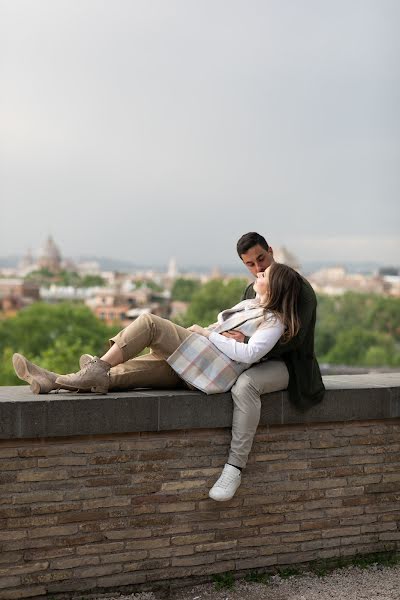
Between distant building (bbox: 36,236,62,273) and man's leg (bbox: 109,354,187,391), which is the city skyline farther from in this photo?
man's leg (bbox: 109,354,187,391)

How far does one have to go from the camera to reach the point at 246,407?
4.71 m

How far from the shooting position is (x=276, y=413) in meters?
4.92

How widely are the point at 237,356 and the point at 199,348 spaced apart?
0.20 meters

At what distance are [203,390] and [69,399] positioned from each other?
726mm

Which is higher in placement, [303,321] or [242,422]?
[303,321]

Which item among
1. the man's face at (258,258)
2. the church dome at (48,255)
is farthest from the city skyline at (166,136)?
the man's face at (258,258)

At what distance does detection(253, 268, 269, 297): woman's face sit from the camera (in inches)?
189

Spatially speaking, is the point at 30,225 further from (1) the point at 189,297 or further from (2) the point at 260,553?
(2) the point at 260,553

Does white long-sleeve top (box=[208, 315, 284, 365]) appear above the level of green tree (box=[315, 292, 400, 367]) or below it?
below

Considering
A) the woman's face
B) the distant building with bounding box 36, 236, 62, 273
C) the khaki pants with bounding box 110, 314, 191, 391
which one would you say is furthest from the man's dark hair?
the distant building with bounding box 36, 236, 62, 273

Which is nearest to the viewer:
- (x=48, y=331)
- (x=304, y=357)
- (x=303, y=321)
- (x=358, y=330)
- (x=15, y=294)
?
(x=303, y=321)

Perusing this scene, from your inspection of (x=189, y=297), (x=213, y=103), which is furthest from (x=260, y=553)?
(x=213, y=103)

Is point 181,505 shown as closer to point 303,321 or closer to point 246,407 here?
point 246,407

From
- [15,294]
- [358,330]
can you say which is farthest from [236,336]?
[15,294]
